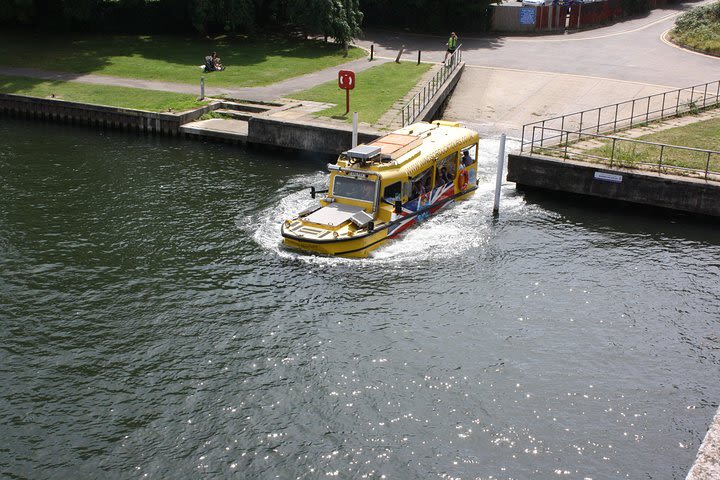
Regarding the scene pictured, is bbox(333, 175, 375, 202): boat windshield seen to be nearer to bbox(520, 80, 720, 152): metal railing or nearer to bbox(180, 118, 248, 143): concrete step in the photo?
bbox(520, 80, 720, 152): metal railing

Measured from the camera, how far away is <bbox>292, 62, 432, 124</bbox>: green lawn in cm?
4097

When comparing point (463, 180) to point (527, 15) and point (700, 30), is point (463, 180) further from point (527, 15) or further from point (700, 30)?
point (700, 30)

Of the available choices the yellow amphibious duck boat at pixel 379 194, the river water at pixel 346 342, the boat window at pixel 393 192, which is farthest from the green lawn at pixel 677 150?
the boat window at pixel 393 192

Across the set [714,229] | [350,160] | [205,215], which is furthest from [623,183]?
[205,215]

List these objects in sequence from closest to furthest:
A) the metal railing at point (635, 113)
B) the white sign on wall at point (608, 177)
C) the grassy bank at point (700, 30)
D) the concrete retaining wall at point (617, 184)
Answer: the concrete retaining wall at point (617, 184), the white sign on wall at point (608, 177), the metal railing at point (635, 113), the grassy bank at point (700, 30)

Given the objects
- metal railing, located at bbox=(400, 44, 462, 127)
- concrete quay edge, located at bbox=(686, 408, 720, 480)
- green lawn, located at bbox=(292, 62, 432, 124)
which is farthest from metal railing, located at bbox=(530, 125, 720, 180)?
concrete quay edge, located at bbox=(686, 408, 720, 480)

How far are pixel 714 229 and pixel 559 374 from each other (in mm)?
13350

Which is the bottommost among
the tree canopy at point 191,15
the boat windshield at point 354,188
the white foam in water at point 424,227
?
the white foam in water at point 424,227

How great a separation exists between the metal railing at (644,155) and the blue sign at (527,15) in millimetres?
30574

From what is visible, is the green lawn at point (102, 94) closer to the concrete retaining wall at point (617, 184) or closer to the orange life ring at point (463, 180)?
the orange life ring at point (463, 180)

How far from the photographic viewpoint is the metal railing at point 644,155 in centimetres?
3209

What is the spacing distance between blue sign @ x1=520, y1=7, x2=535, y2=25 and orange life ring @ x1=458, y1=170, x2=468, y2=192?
36.2 m

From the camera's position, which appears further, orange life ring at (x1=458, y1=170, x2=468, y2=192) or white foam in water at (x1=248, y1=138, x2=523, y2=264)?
orange life ring at (x1=458, y1=170, x2=468, y2=192)

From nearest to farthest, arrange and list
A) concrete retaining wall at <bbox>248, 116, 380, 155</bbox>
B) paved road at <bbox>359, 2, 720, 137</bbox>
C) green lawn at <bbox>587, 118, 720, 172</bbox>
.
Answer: green lawn at <bbox>587, 118, 720, 172</bbox> → concrete retaining wall at <bbox>248, 116, 380, 155</bbox> → paved road at <bbox>359, 2, 720, 137</bbox>
